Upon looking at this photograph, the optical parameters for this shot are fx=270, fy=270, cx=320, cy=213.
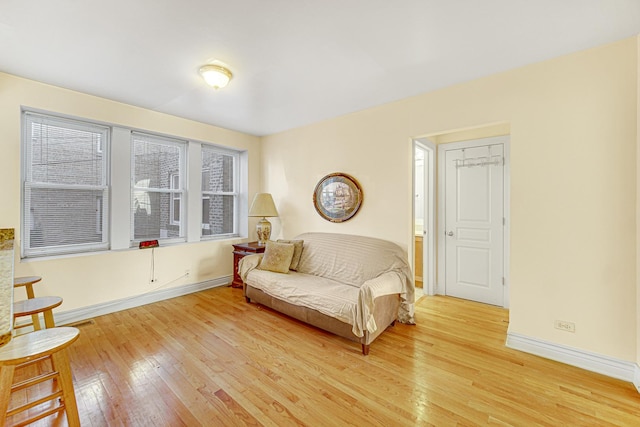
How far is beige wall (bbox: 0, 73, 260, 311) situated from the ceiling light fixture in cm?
153

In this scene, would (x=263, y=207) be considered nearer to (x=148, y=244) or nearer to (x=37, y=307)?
(x=148, y=244)

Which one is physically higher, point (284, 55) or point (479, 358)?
point (284, 55)

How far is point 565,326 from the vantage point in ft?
7.14

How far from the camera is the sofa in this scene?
7.79 feet

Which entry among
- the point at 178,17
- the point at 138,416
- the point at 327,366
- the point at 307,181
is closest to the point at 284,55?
the point at 178,17

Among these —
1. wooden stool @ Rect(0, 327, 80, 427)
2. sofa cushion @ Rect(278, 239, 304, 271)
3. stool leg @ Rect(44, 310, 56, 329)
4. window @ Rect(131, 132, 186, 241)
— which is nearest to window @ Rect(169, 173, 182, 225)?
window @ Rect(131, 132, 186, 241)

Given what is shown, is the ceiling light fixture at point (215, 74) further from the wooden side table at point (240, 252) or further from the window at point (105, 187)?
the wooden side table at point (240, 252)

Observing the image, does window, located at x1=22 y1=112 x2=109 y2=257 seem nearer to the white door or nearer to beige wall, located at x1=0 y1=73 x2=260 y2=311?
beige wall, located at x1=0 y1=73 x2=260 y2=311

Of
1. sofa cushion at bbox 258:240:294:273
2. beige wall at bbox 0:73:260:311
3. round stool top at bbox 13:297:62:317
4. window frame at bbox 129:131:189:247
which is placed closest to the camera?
round stool top at bbox 13:297:62:317

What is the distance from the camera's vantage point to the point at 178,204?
12.9 ft

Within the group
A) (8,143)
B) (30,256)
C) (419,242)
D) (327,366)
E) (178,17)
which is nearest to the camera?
(178,17)

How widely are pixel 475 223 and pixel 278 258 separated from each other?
2588 millimetres

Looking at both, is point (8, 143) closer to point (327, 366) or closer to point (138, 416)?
point (138, 416)

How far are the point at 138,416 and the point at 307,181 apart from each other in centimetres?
306
